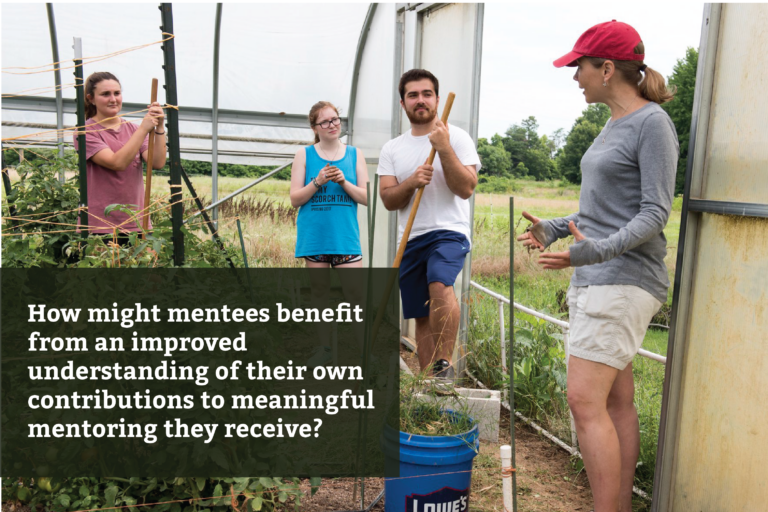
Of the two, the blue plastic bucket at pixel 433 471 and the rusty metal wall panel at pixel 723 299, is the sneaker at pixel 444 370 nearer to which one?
the blue plastic bucket at pixel 433 471

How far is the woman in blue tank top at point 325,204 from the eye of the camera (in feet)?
11.7

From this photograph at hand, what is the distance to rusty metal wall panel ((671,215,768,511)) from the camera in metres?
1.74

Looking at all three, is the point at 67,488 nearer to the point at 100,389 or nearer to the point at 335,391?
the point at 100,389

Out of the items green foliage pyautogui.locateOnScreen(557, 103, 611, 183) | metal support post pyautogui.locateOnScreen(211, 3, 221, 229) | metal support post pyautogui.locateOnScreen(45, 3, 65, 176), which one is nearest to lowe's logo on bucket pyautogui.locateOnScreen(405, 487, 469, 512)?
green foliage pyautogui.locateOnScreen(557, 103, 611, 183)

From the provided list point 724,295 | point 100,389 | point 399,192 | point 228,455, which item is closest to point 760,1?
point 724,295

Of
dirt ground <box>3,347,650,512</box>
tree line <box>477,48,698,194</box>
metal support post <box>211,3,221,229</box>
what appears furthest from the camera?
metal support post <box>211,3,221,229</box>

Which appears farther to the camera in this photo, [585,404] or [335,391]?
[335,391]

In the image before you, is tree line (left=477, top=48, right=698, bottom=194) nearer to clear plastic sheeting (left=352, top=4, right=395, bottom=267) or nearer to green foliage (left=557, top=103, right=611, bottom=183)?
green foliage (left=557, top=103, right=611, bottom=183)

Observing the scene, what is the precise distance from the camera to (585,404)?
6.08 feet

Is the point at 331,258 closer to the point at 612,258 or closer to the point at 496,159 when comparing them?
the point at 496,159

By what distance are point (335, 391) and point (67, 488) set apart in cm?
158

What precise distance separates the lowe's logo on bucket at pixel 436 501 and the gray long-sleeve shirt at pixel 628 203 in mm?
751

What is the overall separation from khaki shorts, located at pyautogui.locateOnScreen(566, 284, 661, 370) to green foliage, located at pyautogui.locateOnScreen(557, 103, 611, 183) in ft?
8.41

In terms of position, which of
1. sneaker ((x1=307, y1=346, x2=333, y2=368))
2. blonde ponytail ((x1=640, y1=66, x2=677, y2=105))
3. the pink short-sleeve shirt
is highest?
blonde ponytail ((x1=640, y1=66, x2=677, y2=105))
